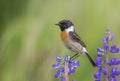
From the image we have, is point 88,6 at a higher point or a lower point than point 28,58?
higher

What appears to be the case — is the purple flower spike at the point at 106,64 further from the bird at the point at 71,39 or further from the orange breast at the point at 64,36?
the orange breast at the point at 64,36

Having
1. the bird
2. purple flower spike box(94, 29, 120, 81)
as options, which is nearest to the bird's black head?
the bird

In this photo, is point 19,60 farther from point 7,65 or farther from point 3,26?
point 3,26

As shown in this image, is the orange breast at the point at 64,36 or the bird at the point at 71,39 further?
the orange breast at the point at 64,36

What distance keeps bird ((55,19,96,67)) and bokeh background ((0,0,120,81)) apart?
36.8 inches

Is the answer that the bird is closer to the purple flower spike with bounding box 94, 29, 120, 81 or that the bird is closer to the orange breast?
the orange breast

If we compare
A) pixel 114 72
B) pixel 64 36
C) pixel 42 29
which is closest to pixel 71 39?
pixel 64 36

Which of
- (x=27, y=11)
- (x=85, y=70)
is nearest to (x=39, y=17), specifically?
(x=27, y=11)

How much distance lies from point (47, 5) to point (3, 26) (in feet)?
1.71

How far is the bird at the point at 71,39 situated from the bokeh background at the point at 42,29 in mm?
936

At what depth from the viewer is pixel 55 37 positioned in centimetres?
518

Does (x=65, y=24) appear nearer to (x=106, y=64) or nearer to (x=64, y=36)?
(x=64, y=36)

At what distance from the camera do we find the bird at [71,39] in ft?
11.5

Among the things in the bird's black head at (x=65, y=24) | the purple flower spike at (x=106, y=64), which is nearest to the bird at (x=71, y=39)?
the bird's black head at (x=65, y=24)
